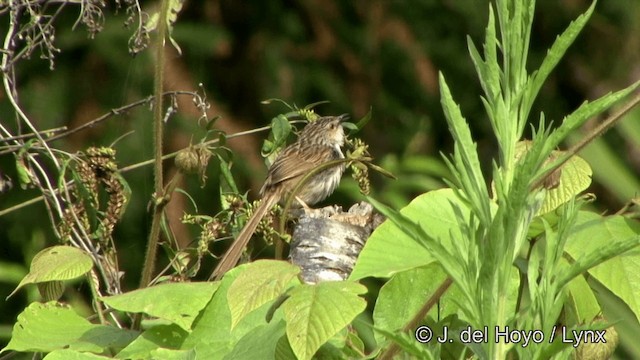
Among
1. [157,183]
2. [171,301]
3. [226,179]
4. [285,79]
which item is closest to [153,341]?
[171,301]

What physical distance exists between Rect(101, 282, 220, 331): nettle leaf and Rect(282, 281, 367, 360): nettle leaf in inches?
8.1

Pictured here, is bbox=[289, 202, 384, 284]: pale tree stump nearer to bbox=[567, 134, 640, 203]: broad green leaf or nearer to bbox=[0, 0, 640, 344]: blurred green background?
bbox=[567, 134, 640, 203]: broad green leaf

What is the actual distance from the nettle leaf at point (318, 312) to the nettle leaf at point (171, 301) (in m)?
0.21

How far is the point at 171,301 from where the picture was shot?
5.09 feet

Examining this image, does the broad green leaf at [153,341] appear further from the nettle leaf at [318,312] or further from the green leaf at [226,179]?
the green leaf at [226,179]

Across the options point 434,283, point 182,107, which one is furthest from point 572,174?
point 182,107

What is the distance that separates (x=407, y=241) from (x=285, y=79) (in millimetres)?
4828

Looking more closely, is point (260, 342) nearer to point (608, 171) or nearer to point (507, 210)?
point (507, 210)

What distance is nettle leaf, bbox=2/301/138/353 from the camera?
5.33ft

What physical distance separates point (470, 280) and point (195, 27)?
490 centimetres

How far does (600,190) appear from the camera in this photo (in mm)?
6770

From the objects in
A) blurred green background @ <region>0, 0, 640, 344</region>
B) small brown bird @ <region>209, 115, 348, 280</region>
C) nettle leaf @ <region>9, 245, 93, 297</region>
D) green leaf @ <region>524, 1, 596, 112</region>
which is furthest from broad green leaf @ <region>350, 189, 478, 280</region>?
blurred green background @ <region>0, 0, 640, 344</region>

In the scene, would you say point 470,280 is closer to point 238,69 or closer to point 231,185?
point 231,185

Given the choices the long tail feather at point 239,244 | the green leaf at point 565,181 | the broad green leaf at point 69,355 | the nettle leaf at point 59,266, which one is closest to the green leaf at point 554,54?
the green leaf at point 565,181
